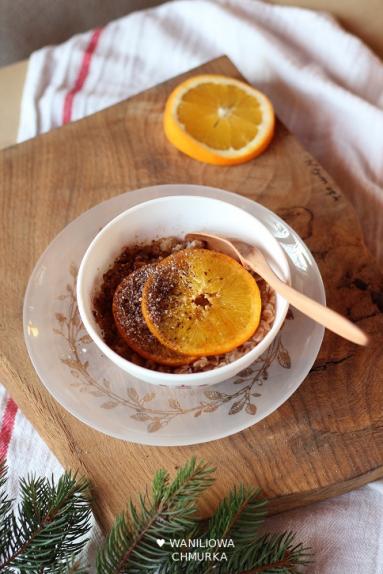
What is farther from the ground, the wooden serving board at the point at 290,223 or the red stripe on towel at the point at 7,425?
the wooden serving board at the point at 290,223

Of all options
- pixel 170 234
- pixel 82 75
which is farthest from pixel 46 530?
pixel 82 75

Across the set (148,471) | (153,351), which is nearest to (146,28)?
(153,351)

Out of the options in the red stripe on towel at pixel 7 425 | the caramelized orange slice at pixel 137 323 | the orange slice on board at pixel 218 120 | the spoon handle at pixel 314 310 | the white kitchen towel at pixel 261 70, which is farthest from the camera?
the white kitchen towel at pixel 261 70

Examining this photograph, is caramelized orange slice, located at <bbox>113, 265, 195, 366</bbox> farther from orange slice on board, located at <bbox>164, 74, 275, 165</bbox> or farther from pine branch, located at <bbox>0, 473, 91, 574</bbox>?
orange slice on board, located at <bbox>164, 74, 275, 165</bbox>

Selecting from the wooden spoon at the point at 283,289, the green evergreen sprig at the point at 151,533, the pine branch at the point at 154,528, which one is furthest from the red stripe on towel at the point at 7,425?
the wooden spoon at the point at 283,289

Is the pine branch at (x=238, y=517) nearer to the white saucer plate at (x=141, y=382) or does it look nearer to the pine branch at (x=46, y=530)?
the white saucer plate at (x=141, y=382)

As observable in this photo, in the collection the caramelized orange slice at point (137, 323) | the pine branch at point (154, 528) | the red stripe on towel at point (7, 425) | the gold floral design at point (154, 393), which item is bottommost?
the red stripe on towel at point (7, 425)

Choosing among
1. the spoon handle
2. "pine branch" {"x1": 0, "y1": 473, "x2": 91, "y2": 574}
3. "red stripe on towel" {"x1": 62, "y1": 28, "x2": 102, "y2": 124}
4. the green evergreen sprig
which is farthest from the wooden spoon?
"red stripe on towel" {"x1": 62, "y1": 28, "x2": 102, "y2": 124}

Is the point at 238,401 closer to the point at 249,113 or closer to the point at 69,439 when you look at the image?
the point at 69,439
